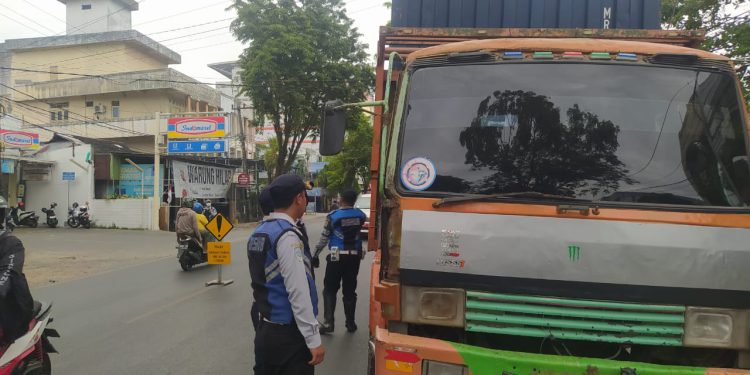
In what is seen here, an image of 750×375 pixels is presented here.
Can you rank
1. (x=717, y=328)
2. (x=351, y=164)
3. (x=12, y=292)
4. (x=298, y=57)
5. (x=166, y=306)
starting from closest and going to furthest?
(x=717, y=328) → (x=12, y=292) → (x=166, y=306) → (x=298, y=57) → (x=351, y=164)

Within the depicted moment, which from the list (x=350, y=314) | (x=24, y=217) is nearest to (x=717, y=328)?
(x=350, y=314)

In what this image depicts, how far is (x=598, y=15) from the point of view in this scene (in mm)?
4523

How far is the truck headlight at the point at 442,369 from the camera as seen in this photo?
2.54 m

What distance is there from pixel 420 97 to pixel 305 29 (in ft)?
61.6

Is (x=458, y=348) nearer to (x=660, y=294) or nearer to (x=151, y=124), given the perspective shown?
(x=660, y=294)

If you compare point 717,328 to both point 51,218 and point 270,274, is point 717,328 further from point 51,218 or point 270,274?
point 51,218

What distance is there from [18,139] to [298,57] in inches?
464

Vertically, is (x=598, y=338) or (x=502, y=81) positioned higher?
(x=502, y=81)

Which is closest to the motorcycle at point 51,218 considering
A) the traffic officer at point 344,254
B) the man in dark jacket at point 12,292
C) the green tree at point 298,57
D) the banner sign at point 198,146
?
the banner sign at point 198,146

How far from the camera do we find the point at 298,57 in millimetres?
20234

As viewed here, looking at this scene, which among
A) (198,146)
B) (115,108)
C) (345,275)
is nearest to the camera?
(345,275)

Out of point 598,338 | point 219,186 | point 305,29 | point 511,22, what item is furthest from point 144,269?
point 219,186

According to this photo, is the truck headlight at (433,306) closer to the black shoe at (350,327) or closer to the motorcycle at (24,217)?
the black shoe at (350,327)

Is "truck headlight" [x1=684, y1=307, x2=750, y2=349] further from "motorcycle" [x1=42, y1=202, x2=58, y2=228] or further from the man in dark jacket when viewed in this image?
"motorcycle" [x1=42, y1=202, x2=58, y2=228]
